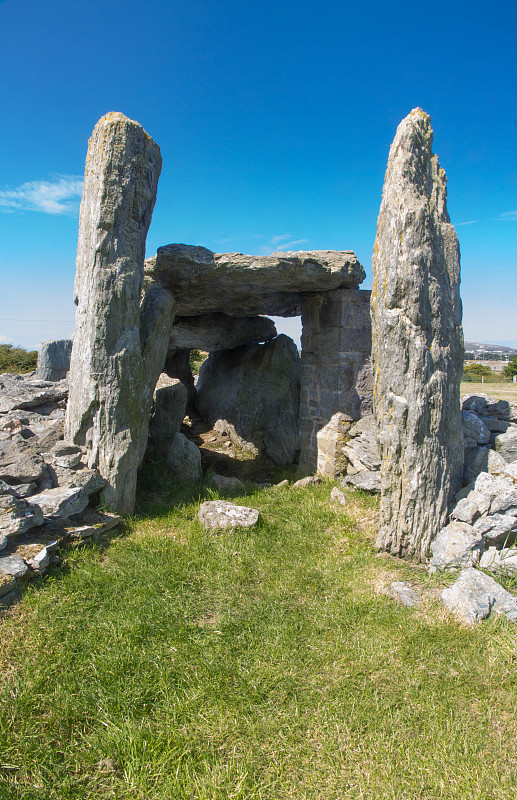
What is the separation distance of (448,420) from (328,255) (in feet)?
11.3

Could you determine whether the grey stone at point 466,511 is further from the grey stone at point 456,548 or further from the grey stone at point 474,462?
the grey stone at point 474,462

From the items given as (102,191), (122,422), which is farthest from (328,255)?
(122,422)

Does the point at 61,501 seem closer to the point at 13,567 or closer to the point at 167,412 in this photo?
the point at 13,567

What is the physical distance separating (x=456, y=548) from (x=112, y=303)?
4.21m

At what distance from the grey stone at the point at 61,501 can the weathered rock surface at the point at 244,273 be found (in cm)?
336

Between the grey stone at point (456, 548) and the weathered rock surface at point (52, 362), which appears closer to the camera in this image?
the grey stone at point (456, 548)

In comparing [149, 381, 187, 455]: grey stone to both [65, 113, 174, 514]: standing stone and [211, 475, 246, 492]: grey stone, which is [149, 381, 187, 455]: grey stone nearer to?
[211, 475, 246, 492]: grey stone

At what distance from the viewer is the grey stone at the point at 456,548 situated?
4.25m

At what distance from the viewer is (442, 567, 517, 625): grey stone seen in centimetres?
365

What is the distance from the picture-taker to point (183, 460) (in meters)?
7.26

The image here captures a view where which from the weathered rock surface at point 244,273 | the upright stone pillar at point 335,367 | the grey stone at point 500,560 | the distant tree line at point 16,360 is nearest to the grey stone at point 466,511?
the grey stone at point 500,560

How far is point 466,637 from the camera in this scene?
11.5 ft

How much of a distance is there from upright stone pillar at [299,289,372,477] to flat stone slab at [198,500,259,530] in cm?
255

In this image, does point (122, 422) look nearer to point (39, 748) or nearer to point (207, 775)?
point (39, 748)
